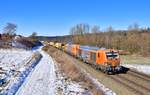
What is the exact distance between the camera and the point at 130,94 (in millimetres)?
22469

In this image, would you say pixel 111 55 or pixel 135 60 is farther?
pixel 135 60

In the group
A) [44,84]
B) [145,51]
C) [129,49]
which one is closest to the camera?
[44,84]

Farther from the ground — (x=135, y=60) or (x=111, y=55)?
(x=111, y=55)

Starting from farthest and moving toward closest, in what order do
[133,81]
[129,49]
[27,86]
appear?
1. [129,49]
2. [133,81]
3. [27,86]

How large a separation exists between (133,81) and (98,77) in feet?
16.1

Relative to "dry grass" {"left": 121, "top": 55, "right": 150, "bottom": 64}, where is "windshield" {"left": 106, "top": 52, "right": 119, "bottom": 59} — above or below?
above

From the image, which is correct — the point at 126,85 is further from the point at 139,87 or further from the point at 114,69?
the point at 114,69

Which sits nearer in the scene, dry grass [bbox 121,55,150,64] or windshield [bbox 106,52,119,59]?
windshield [bbox 106,52,119,59]

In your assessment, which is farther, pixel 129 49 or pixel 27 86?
pixel 129 49

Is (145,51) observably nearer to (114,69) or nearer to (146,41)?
(146,41)

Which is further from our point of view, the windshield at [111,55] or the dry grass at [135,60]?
the dry grass at [135,60]

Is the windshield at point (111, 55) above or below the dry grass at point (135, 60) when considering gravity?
above

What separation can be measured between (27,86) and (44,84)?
6.47ft

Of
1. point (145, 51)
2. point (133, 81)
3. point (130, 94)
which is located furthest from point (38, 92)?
point (145, 51)
